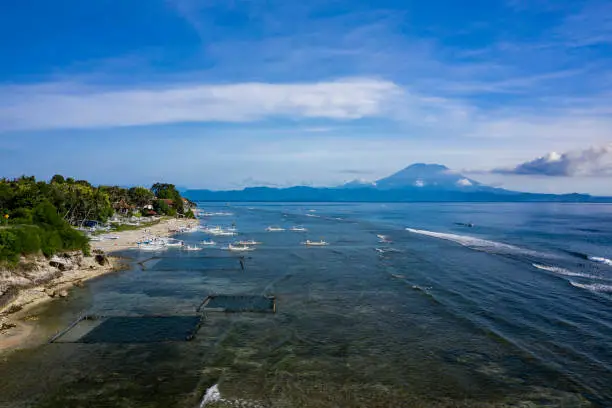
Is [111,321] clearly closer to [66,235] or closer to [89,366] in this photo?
[89,366]

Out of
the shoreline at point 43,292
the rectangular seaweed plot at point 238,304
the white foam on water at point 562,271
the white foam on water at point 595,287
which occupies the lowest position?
the white foam on water at point 595,287

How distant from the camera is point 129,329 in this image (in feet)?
92.1

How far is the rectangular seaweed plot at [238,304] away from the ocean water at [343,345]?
3.36 feet

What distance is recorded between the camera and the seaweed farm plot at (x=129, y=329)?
2619cm

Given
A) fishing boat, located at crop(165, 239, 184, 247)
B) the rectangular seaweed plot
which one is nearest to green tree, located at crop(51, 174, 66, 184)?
fishing boat, located at crop(165, 239, 184, 247)

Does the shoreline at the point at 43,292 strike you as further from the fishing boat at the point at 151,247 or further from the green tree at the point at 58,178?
the green tree at the point at 58,178

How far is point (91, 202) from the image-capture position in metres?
85.6

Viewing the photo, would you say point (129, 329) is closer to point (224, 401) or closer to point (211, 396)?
point (211, 396)

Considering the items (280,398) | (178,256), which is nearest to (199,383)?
(280,398)

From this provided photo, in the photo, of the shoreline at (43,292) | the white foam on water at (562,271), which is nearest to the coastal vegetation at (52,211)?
the shoreline at (43,292)

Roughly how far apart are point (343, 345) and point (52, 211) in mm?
42785

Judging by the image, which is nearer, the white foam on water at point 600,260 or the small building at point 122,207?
the white foam on water at point 600,260

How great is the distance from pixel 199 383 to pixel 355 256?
44.5 meters

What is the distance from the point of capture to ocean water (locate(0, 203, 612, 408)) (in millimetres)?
19719
